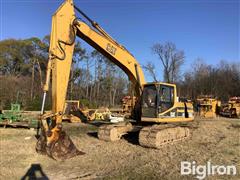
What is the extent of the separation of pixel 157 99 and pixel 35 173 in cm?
569

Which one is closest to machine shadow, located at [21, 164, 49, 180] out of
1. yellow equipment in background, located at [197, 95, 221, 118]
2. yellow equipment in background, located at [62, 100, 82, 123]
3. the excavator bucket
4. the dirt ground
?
the dirt ground

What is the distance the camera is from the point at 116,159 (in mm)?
8367

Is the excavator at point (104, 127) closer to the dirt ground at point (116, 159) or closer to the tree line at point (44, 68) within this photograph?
the dirt ground at point (116, 159)

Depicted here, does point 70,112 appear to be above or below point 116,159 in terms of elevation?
above

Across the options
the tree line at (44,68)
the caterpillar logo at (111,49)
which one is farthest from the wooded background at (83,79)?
the caterpillar logo at (111,49)

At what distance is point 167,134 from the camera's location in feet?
34.3

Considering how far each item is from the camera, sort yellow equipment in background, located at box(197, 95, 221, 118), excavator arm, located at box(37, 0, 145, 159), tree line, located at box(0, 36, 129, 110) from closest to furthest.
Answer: excavator arm, located at box(37, 0, 145, 159) → yellow equipment in background, located at box(197, 95, 221, 118) → tree line, located at box(0, 36, 129, 110)

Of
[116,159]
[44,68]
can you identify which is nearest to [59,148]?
[116,159]

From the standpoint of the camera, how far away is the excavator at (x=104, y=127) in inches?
341

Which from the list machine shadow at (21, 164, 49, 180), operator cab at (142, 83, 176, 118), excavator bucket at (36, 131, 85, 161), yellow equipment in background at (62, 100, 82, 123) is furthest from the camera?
yellow equipment in background at (62, 100, 82, 123)

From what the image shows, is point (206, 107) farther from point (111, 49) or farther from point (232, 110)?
point (111, 49)

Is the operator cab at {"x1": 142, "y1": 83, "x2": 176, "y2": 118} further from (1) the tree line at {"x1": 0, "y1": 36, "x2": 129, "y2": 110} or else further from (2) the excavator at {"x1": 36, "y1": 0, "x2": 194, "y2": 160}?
(1) the tree line at {"x1": 0, "y1": 36, "x2": 129, "y2": 110}

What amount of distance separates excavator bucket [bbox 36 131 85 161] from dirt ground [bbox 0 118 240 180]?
0.22 meters

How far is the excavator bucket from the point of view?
8.32 m
